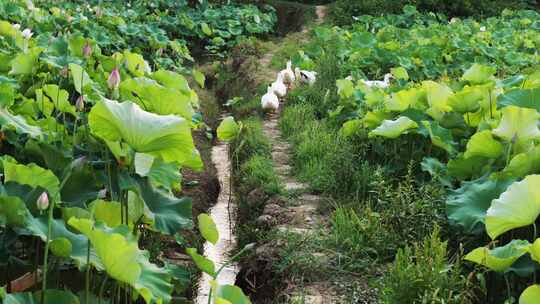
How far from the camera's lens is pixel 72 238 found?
2.29 m

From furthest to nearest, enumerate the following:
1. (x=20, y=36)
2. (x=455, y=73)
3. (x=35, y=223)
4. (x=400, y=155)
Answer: (x=455, y=73) < (x=20, y=36) < (x=400, y=155) < (x=35, y=223)

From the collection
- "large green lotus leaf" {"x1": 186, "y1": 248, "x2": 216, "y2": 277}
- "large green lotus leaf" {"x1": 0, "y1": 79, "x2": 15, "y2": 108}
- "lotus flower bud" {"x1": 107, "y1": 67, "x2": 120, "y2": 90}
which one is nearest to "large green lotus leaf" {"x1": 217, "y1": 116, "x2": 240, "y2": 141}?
"large green lotus leaf" {"x1": 0, "y1": 79, "x2": 15, "y2": 108}

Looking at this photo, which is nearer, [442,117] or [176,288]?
[176,288]

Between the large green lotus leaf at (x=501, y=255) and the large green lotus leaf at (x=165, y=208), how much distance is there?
40.7 inches

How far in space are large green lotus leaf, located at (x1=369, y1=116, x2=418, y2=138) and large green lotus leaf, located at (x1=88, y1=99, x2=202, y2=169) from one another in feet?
5.65

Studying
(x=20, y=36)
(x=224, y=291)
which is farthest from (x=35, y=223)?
(x=20, y=36)

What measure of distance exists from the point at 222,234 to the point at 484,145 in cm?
210

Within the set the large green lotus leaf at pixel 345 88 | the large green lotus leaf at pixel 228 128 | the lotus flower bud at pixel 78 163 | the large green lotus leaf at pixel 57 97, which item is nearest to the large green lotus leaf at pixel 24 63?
the large green lotus leaf at pixel 57 97

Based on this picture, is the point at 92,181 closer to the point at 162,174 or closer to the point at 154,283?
the point at 162,174

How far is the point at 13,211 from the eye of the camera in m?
2.20

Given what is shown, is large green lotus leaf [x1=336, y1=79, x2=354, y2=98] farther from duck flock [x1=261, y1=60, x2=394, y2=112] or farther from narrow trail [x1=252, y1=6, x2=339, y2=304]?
duck flock [x1=261, y1=60, x2=394, y2=112]

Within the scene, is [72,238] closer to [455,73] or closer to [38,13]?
[38,13]

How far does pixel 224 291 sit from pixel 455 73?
16.6ft

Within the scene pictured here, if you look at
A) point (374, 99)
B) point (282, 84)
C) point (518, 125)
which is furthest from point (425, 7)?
point (518, 125)
